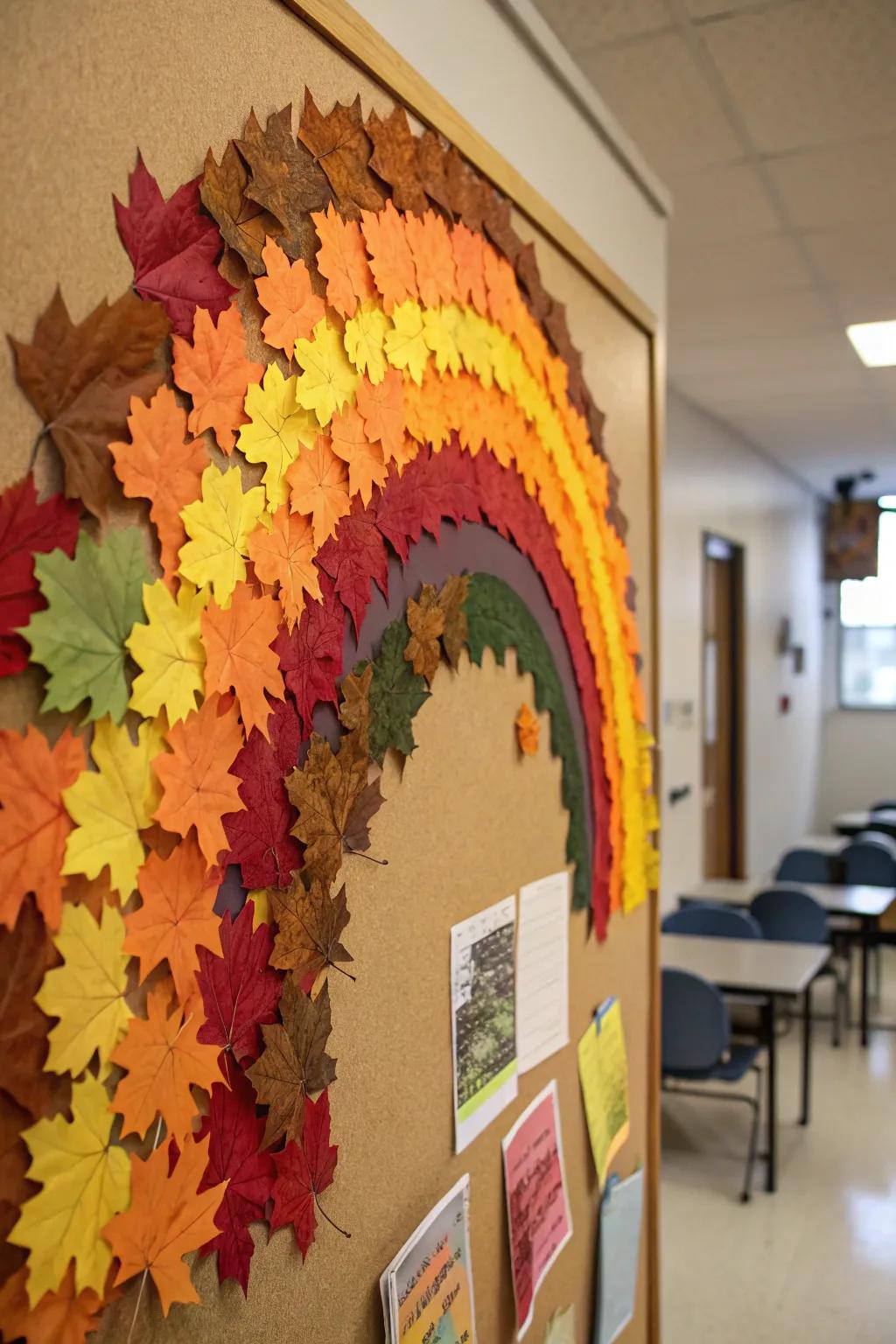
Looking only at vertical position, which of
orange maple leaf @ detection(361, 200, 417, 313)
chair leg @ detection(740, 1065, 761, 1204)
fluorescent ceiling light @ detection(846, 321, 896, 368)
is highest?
fluorescent ceiling light @ detection(846, 321, 896, 368)

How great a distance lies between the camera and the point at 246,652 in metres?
0.86

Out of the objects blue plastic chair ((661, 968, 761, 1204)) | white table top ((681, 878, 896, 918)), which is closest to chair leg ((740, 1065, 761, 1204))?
blue plastic chair ((661, 968, 761, 1204))

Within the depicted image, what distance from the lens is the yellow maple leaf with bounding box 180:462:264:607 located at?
2.64 feet

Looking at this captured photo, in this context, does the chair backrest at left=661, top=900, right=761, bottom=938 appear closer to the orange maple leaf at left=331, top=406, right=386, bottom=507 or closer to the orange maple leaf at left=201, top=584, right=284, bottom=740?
the orange maple leaf at left=331, top=406, right=386, bottom=507

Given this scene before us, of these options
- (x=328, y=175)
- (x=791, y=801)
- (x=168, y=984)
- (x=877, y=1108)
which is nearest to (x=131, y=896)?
(x=168, y=984)

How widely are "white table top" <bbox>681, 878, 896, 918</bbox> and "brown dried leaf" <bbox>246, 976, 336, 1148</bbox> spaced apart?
4280mm

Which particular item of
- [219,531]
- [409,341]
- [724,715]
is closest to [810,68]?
[409,341]

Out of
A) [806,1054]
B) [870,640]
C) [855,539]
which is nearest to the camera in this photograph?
[806,1054]

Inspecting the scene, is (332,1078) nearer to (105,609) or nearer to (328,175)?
(105,609)

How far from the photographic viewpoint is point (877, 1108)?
4629mm

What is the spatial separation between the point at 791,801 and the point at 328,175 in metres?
8.23

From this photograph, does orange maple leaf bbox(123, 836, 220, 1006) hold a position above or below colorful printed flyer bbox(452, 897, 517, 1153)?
above

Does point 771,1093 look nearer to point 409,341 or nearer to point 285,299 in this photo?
point 409,341

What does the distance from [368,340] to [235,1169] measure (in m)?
0.73
